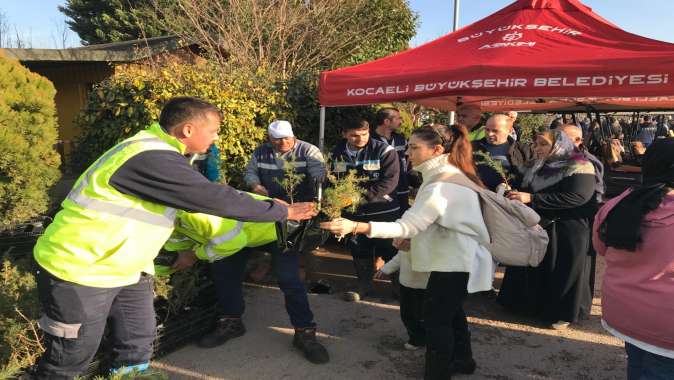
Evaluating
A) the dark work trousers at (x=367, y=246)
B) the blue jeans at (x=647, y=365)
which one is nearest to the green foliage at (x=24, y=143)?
the dark work trousers at (x=367, y=246)

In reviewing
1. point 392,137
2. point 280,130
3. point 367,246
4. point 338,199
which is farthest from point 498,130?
point 338,199

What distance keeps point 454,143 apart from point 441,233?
593 millimetres

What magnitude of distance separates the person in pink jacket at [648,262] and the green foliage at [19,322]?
10.4 ft

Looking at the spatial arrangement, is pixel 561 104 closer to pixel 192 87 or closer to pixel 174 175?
pixel 192 87

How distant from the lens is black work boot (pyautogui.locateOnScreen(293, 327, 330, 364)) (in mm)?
3363

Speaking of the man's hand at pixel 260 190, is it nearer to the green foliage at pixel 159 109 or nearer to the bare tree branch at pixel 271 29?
the green foliage at pixel 159 109

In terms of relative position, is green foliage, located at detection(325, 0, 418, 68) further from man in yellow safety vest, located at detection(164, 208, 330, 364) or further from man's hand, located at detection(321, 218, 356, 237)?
man's hand, located at detection(321, 218, 356, 237)

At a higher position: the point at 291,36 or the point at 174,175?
the point at 291,36

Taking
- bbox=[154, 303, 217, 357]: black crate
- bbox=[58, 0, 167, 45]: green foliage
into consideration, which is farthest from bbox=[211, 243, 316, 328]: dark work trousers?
bbox=[58, 0, 167, 45]: green foliage

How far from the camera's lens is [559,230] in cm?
396

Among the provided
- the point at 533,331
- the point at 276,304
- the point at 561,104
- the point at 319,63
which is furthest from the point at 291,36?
the point at 533,331

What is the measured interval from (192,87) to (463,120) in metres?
3.20

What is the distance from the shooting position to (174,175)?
2080 mm

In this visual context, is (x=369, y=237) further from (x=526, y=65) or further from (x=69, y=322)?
(x=526, y=65)
